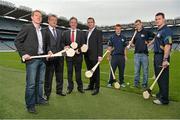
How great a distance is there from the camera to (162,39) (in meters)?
7.24

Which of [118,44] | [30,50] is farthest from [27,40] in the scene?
[118,44]

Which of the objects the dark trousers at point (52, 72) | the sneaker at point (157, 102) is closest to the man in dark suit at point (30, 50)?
the dark trousers at point (52, 72)

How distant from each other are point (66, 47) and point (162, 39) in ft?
7.98

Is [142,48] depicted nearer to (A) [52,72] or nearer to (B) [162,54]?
(B) [162,54]

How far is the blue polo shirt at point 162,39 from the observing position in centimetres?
710

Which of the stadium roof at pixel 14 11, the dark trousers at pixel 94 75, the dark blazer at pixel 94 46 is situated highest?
the stadium roof at pixel 14 11

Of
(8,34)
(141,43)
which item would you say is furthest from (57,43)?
(8,34)

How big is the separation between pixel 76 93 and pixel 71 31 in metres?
1.72

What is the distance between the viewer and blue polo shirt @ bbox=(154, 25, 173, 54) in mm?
7103

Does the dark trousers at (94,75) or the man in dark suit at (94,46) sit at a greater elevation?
the man in dark suit at (94,46)

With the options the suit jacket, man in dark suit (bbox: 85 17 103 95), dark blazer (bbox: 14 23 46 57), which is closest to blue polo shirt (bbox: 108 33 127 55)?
man in dark suit (bbox: 85 17 103 95)

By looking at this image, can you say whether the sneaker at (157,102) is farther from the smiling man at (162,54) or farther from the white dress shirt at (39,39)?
the white dress shirt at (39,39)

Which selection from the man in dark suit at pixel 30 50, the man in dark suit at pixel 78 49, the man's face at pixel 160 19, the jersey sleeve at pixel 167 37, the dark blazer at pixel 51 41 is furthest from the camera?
the man in dark suit at pixel 78 49

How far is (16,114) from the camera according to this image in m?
5.82
